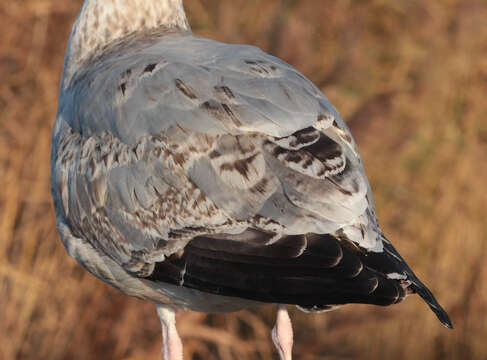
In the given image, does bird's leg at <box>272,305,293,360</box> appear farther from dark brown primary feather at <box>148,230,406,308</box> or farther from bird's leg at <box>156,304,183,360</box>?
dark brown primary feather at <box>148,230,406,308</box>

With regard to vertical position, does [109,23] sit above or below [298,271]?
above

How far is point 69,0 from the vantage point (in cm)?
591

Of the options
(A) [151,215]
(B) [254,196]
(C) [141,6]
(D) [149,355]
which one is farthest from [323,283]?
(D) [149,355]

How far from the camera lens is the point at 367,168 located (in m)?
6.34

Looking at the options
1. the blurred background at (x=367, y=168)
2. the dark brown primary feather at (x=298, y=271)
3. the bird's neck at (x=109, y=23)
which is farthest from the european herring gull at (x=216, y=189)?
the blurred background at (x=367, y=168)

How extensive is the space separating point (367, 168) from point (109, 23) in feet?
9.41

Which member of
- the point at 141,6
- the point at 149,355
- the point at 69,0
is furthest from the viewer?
the point at 69,0

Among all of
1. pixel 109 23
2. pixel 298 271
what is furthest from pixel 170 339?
pixel 109 23

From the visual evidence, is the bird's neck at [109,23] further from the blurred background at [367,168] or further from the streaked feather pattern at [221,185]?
the blurred background at [367,168]

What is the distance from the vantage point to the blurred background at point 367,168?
5223 mm

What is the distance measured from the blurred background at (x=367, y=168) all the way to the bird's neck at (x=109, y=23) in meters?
1.49

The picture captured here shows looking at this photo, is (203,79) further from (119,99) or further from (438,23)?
(438,23)

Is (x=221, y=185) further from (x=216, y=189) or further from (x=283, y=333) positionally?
(x=283, y=333)

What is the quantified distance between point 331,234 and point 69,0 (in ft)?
12.5
